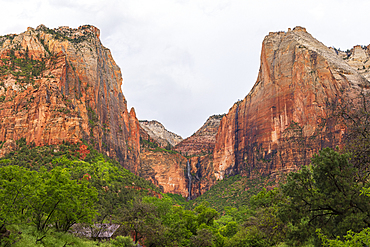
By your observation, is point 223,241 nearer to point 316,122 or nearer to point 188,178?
point 316,122

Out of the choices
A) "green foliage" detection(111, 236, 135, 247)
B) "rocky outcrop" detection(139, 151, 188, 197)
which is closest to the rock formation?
"rocky outcrop" detection(139, 151, 188, 197)

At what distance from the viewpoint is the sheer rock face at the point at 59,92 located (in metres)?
78.2

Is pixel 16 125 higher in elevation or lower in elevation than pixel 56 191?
higher

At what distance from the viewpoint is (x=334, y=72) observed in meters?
98.4

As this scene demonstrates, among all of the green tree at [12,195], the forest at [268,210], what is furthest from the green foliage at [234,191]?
the green tree at [12,195]

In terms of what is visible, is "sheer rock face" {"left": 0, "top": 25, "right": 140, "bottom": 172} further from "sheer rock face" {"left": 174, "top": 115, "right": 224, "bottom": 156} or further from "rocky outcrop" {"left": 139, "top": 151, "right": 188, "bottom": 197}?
"sheer rock face" {"left": 174, "top": 115, "right": 224, "bottom": 156}

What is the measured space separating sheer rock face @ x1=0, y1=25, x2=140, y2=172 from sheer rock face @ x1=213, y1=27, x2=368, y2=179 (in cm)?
5412

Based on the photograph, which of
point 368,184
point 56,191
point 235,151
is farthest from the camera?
point 235,151

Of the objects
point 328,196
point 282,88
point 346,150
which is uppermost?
point 282,88

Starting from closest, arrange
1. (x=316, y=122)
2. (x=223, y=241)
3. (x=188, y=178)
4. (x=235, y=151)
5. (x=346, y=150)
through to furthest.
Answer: (x=346, y=150) < (x=223, y=241) < (x=316, y=122) < (x=235, y=151) < (x=188, y=178)

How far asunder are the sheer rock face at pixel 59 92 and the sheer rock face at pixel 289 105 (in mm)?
54122

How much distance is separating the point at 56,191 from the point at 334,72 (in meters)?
97.1

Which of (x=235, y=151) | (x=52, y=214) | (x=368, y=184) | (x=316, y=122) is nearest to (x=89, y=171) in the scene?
(x=52, y=214)

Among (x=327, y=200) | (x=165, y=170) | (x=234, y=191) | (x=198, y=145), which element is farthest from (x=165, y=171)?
(x=327, y=200)
